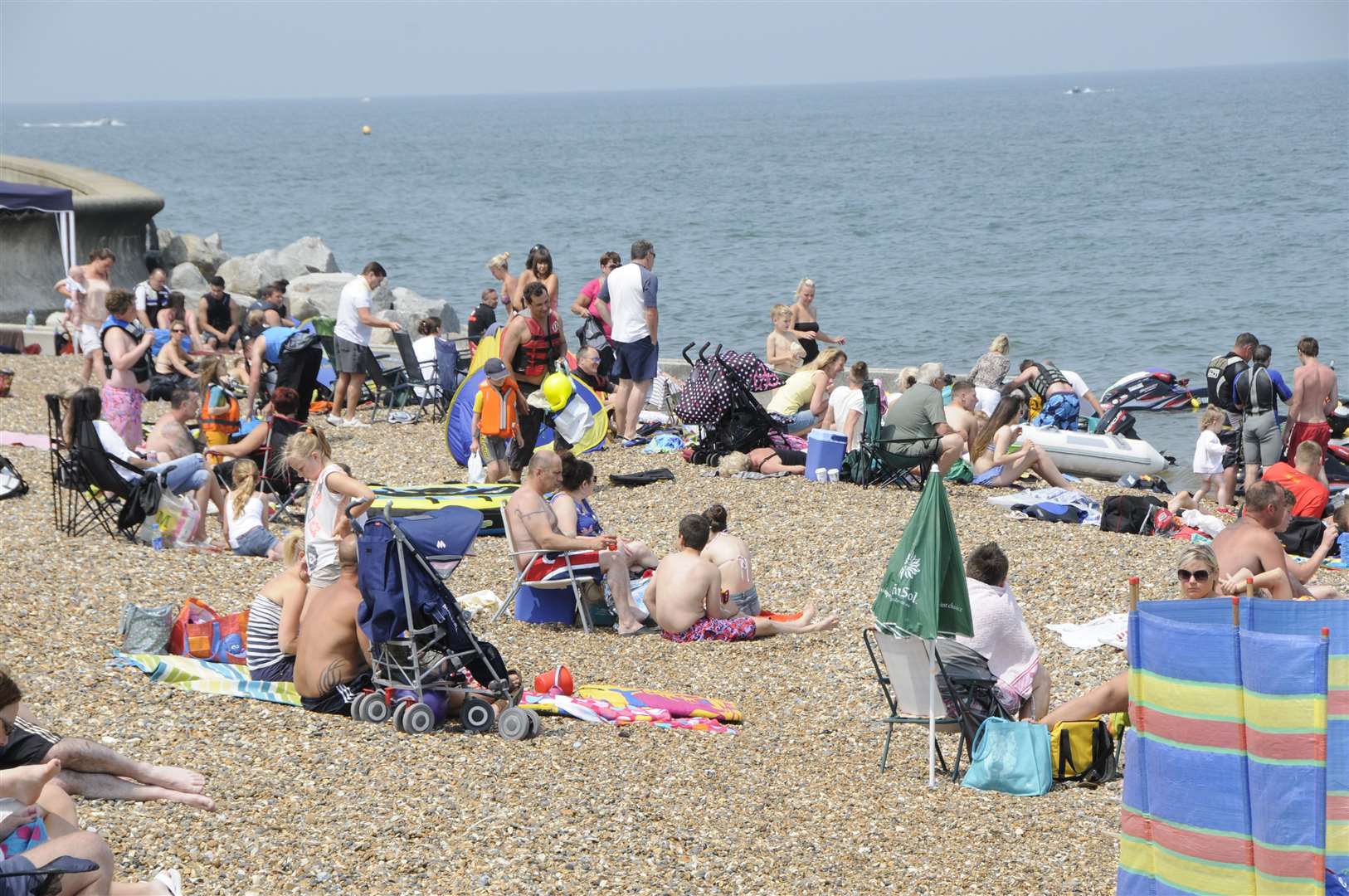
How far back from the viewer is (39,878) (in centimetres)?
382

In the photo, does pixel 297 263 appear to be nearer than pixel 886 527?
No

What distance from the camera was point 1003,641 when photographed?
5977 mm

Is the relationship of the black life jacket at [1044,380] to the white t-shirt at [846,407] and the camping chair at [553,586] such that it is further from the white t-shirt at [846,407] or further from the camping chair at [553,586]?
the camping chair at [553,586]

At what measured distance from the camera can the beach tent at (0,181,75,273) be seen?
715 inches

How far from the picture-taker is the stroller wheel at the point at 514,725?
570 centimetres

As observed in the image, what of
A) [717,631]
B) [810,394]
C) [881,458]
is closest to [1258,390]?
[881,458]

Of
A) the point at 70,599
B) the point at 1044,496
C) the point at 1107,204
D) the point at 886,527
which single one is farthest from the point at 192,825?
the point at 1107,204

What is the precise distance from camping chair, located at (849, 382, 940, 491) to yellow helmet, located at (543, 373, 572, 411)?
220 centimetres

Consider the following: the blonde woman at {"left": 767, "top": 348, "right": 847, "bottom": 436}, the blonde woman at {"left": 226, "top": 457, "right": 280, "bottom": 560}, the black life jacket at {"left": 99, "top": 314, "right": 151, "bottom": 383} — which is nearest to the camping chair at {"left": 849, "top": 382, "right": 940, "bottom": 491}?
the blonde woman at {"left": 767, "top": 348, "right": 847, "bottom": 436}

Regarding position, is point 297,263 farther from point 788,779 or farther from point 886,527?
point 788,779

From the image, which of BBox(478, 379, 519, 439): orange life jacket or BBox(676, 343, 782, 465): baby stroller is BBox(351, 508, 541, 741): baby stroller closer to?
BBox(478, 379, 519, 439): orange life jacket

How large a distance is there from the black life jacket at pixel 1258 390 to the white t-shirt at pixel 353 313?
7355mm

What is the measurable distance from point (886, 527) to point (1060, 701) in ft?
9.38

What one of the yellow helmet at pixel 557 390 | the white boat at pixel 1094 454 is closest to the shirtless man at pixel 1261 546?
the yellow helmet at pixel 557 390
